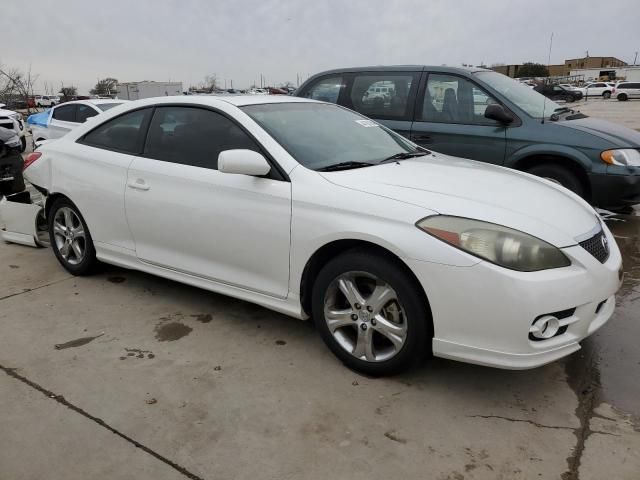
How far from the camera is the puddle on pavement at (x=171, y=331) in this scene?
3430 millimetres

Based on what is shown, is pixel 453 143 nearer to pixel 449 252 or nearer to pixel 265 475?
pixel 449 252

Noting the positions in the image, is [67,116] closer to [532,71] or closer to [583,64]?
[532,71]

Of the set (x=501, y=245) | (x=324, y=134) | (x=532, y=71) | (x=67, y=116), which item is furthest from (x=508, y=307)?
(x=532, y=71)

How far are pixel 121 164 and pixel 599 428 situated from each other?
11.2 ft

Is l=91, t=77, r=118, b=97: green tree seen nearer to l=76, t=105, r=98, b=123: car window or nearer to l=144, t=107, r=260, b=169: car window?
l=76, t=105, r=98, b=123: car window

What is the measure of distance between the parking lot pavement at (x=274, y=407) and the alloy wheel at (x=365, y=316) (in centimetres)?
18

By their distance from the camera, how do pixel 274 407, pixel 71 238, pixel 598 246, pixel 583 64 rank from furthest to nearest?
pixel 583 64
pixel 71 238
pixel 598 246
pixel 274 407

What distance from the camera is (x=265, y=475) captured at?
2238 mm

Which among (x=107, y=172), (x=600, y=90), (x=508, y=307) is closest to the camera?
(x=508, y=307)

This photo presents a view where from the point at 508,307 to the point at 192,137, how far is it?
2.32 m

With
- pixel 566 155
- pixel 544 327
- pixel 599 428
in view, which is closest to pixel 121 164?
pixel 544 327

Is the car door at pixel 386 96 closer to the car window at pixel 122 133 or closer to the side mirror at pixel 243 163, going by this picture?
the car window at pixel 122 133

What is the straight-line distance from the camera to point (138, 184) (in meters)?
3.76

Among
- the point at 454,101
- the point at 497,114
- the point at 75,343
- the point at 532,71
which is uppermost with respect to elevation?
the point at 532,71
